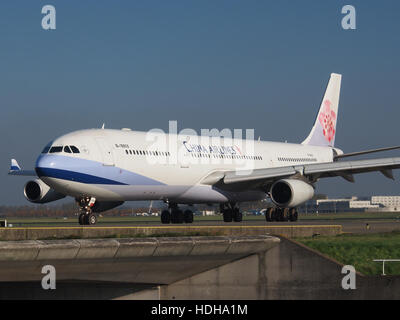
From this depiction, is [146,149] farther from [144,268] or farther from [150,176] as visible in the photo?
[144,268]

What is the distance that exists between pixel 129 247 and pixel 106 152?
47.1ft

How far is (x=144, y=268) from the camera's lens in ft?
69.9

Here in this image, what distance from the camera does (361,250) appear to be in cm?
2584

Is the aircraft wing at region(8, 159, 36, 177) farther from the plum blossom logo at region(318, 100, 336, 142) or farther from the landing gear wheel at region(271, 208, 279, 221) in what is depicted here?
the plum blossom logo at region(318, 100, 336, 142)

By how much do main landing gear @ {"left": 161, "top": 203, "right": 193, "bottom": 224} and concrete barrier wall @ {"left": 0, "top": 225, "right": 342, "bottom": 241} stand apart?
1401 centimetres

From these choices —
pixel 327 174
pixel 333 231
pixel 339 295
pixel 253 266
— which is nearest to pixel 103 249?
pixel 253 266

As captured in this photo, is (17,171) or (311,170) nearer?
(311,170)

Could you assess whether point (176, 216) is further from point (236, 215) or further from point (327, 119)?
point (327, 119)

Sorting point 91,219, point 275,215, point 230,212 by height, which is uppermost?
point 230,212

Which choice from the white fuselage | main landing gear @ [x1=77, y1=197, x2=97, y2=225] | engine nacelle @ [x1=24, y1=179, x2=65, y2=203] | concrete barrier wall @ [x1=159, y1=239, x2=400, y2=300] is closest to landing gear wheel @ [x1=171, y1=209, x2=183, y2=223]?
the white fuselage

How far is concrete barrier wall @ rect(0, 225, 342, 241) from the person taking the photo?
2311 cm

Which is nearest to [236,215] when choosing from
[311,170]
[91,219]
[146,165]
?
[311,170]

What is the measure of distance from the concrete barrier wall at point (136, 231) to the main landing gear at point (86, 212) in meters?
8.18
